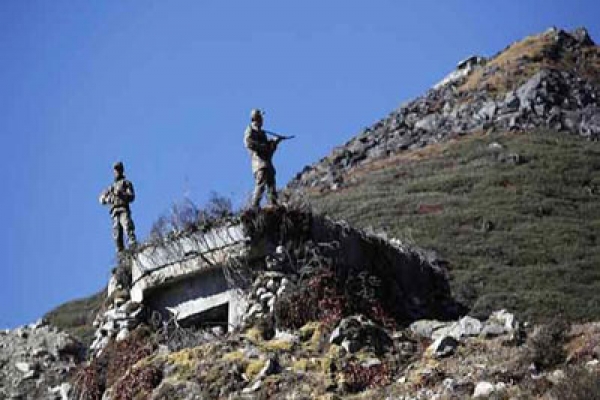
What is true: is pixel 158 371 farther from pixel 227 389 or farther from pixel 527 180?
pixel 527 180

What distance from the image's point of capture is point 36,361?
25.3 meters

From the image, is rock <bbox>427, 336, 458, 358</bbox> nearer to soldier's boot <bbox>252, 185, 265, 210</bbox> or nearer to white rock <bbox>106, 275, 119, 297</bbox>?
soldier's boot <bbox>252, 185, 265, 210</bbox>

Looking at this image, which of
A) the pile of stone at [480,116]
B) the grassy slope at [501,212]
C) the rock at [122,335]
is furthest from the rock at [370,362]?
the pile of stone at [480,116]

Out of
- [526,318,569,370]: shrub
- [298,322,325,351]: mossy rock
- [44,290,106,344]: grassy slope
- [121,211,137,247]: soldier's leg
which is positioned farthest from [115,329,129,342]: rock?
[44,290,106,344]: grassy slope

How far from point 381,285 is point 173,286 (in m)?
3.17

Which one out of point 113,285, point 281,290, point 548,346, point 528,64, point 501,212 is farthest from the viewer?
point 528,64

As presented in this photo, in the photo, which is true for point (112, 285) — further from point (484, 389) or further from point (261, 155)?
point (484, 389)

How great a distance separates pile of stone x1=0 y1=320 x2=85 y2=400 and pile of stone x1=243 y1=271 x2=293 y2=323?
3.88 metres

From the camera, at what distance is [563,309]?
30.2 m

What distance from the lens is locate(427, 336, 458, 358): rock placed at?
1716cm

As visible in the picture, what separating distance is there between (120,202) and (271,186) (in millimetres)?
3551

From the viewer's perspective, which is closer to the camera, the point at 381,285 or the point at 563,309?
the point at 381,285

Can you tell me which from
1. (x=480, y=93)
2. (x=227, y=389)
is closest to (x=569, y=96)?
(x=480, y=93)

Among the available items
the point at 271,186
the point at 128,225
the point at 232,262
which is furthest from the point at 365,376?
the point at 128,225
